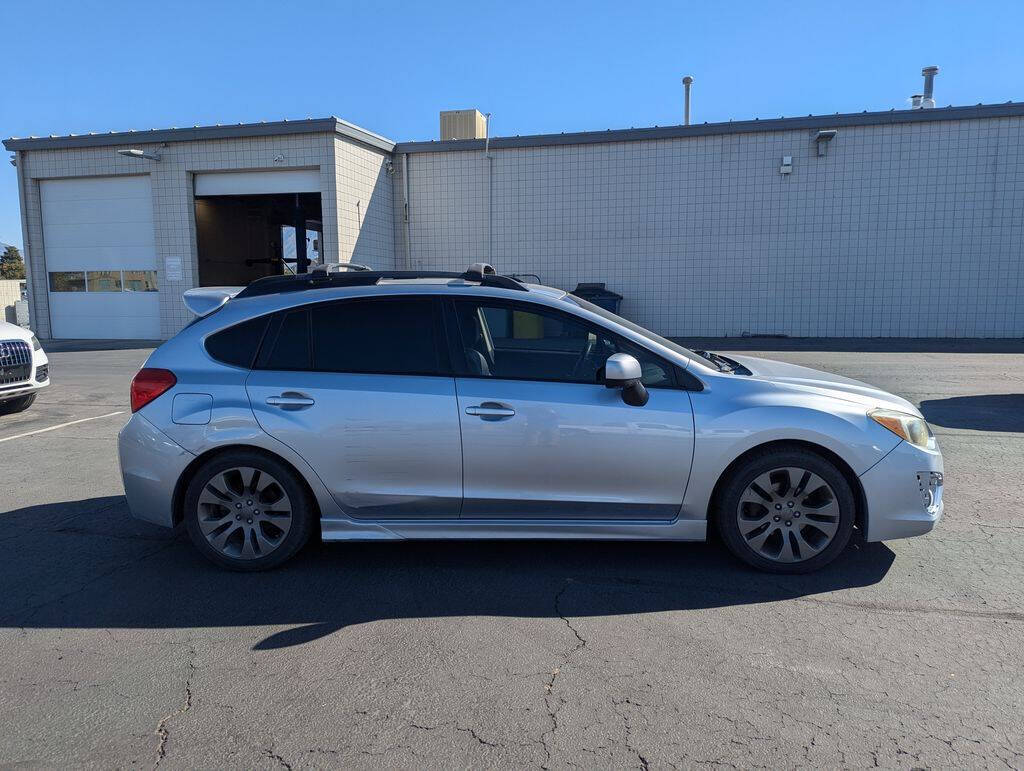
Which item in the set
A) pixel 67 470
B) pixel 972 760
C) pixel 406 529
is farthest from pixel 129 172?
pixel 972 760

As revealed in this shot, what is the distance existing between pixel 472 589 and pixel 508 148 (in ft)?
57.0

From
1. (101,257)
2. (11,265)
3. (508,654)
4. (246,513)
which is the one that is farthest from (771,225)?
(11,265)

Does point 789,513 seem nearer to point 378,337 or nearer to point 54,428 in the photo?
point 378,337

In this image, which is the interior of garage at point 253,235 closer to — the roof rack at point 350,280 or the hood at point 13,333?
the hood at point 13,333

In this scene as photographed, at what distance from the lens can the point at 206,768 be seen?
2.53 metres

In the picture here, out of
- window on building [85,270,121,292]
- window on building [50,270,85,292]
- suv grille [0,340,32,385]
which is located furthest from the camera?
window on building [50,270,85,292]

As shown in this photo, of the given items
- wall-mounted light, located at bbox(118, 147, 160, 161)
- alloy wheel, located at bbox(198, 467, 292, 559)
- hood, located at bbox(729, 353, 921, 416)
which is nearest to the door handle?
alloy wheel, located at bbox(198, 467, 292, 559)

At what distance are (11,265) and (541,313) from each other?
3180 inches

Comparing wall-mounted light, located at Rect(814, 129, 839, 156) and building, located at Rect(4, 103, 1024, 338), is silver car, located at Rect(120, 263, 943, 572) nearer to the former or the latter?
building, located at Rect(4, 103, 1024, 338)

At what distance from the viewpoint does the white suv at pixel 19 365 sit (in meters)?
8.63

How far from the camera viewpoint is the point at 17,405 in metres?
9.50

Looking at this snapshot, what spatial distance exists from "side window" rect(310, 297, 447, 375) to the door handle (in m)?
0.20

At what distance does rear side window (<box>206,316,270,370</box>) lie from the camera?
4277 millimetres

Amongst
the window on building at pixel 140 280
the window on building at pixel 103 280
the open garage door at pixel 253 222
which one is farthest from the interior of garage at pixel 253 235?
the window on building at pixel 103 280
